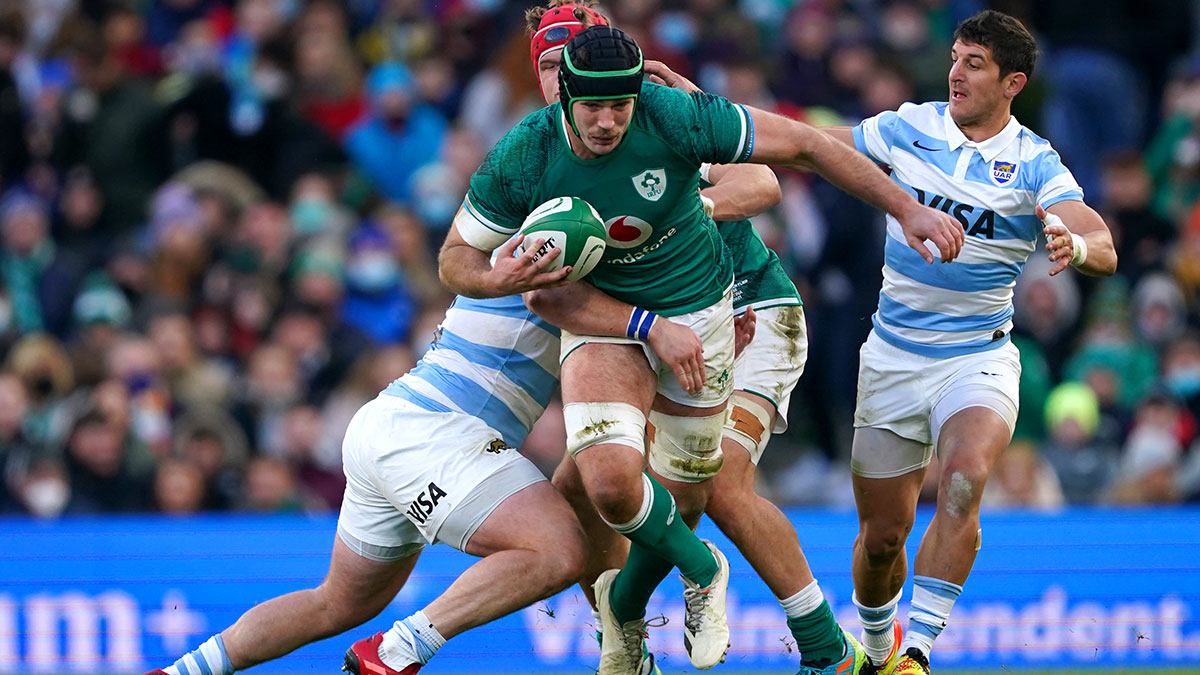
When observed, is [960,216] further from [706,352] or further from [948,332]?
[706,352]

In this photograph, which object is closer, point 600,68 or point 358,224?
point 600,68

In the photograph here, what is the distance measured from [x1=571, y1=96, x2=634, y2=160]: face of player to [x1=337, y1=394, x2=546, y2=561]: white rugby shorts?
52.1 inches

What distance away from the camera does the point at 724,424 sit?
739 cm

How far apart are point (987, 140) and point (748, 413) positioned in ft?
5.24

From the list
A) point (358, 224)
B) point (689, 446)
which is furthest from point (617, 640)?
point (358, 224)

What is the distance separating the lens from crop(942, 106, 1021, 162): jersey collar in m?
7.73

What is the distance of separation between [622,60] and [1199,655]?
18.0 feet

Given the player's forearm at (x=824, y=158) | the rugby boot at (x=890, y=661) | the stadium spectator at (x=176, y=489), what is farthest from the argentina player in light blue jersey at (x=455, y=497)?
the stadium spectator at (x=176, y=489)

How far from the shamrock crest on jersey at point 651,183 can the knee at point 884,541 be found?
2.13 m

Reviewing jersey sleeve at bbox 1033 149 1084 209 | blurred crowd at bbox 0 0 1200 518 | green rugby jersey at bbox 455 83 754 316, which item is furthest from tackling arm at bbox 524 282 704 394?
blurred crowd at bbox 0 0 1200 518

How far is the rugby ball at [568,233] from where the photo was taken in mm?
6426

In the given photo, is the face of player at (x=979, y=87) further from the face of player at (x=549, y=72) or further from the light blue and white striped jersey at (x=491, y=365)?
the light blue and white striped jersey at (x=491, y=365)

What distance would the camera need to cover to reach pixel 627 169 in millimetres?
6676

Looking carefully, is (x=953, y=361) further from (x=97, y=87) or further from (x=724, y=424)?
(x=97, y=87)
